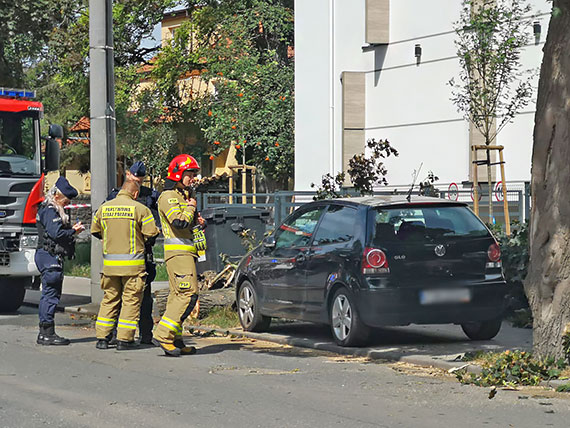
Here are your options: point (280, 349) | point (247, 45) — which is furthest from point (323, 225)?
point (247, 45)

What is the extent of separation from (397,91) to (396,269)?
20511mm

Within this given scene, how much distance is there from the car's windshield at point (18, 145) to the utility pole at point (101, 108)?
108 centimetres

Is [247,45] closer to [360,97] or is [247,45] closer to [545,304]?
[360,97]

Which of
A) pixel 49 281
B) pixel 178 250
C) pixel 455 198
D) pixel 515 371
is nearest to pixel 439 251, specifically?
pixel 515 371

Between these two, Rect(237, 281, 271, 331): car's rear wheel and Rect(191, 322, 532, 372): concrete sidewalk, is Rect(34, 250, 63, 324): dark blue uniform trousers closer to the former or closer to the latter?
Rect(191, 322, 532, 372): concrete sidewalk

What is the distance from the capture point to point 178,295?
10.6 meters

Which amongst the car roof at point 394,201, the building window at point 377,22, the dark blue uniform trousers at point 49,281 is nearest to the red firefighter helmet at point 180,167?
the car roof at point 394,201

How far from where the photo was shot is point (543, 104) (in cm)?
889

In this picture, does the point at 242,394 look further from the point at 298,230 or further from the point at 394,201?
the point at 298,230

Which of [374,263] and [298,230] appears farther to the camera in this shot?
[298,230]

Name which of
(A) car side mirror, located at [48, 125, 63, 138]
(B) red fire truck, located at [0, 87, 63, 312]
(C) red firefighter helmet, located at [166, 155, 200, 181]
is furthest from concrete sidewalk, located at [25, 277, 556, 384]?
(A) car side mirror, located at [48, 125, 63, 138]

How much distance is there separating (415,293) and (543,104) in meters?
2.44

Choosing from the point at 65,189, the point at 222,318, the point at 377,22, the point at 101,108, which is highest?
the point at 377,22

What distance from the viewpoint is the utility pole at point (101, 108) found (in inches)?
592
